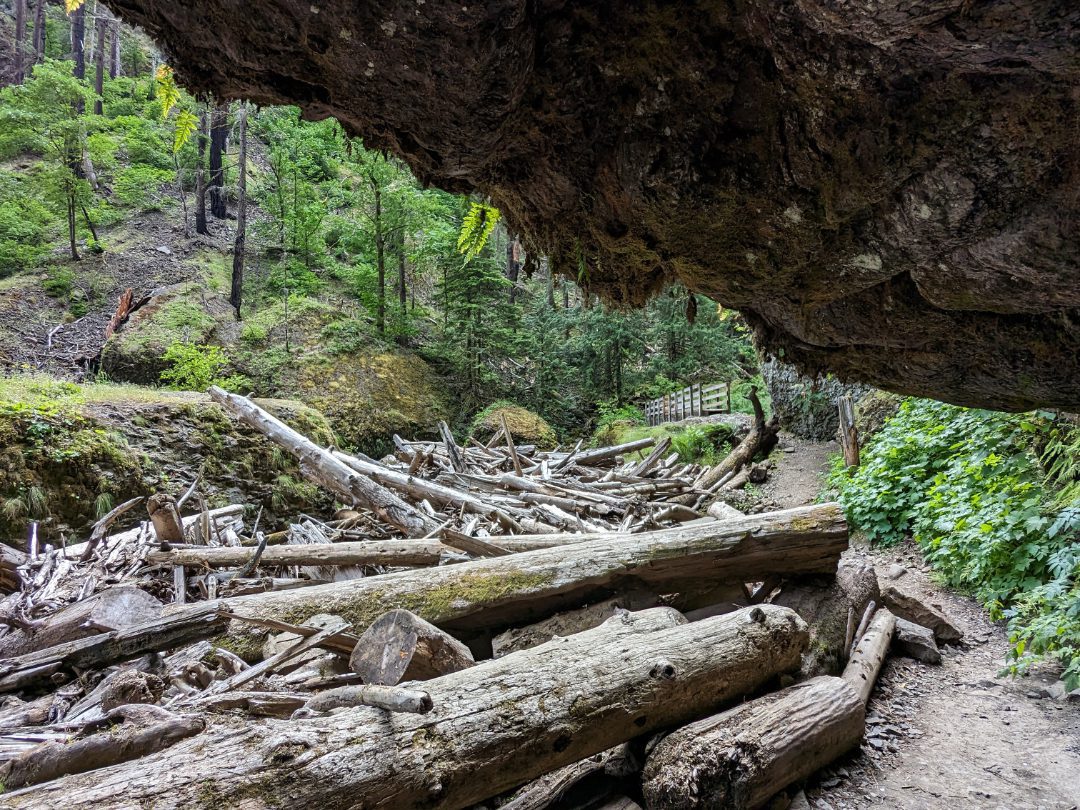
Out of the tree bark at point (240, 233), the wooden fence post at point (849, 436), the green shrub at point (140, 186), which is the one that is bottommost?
the wooden fence post at point (849, 436)

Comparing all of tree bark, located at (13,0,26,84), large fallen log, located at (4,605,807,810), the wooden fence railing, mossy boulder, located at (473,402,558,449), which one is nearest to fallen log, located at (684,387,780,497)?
the wooden fence railing

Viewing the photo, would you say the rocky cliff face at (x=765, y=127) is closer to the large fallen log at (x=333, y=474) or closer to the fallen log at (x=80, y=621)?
the fallen log at (x=80, y=621)

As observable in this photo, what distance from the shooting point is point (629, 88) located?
267 cm

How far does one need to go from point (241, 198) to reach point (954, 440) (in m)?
20.7

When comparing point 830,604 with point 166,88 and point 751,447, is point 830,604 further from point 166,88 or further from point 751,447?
point 751,447

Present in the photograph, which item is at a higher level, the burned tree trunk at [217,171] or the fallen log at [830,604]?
the burned tree trunk at [217,171]

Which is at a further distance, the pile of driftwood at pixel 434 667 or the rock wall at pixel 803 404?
the rock wall at pixel 803 404

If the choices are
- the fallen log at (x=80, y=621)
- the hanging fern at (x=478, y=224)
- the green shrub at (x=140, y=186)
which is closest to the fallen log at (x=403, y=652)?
the fallen log at (x=80, y=621)

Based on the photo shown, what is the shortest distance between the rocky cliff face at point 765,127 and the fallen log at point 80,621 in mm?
4030

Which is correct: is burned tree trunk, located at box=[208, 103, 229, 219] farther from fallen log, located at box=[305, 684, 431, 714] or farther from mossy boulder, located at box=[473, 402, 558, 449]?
fallen log, located at box=[305, 684, 431, 714]

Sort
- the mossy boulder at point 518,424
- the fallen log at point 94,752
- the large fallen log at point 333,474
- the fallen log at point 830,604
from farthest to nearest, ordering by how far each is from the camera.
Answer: the mossy boulder at point 518,424, the large fallen log at point 333,474, the fallen log at point 830,604, the fallen log at point 94,752

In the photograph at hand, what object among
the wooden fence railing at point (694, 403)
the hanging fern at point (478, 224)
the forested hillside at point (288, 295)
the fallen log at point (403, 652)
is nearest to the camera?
the fallen log at point (403, 652)

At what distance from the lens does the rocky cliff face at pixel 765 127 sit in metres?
1.97

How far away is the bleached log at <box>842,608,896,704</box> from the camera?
190 inches
